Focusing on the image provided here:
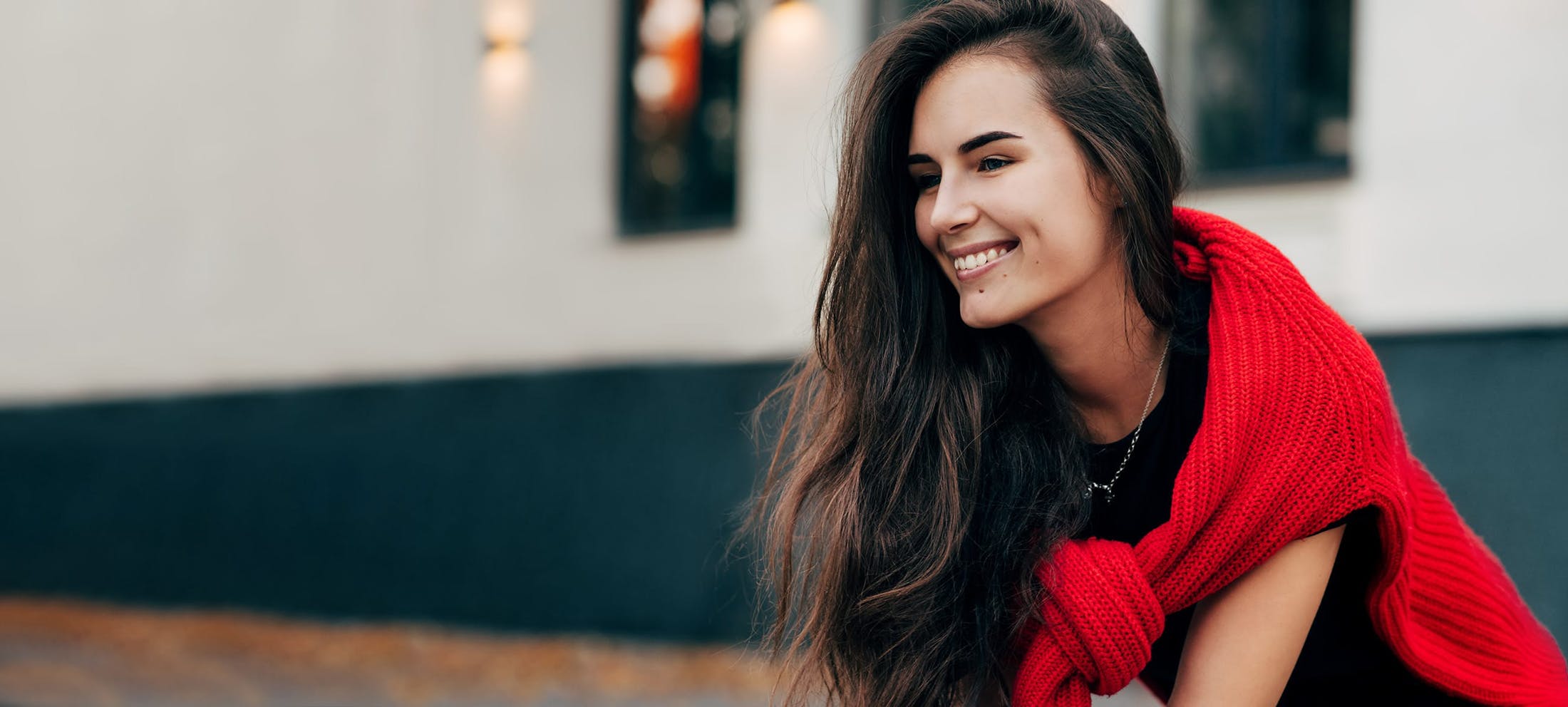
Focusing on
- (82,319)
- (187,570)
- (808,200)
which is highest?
(808,200)

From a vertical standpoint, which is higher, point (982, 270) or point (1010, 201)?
point (1010, 201)

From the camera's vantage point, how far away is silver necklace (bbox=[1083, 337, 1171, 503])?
2520 mm

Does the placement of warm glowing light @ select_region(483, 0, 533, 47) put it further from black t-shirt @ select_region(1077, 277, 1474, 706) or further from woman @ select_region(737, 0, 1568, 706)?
black t-shirt @ select_region(1077, 277, 1474, 706)

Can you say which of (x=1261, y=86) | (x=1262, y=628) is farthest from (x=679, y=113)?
(x=1262, y=628)

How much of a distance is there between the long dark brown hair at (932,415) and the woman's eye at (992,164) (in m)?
0.11

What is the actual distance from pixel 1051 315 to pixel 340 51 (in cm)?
857

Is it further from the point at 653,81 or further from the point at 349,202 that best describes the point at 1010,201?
the point at 349,202

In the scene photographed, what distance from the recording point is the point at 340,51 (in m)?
10.2

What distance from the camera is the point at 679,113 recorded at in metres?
8.86

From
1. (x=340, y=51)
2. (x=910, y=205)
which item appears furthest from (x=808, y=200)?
(x=910, y=205)

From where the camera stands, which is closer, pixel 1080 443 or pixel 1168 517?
pixel 1168 517

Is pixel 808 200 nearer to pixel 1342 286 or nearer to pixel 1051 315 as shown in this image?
pixel 1342 286

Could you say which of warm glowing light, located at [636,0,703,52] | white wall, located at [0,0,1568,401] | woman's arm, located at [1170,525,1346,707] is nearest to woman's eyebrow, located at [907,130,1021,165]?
woman's arm, located at [1170,525,1346,707]

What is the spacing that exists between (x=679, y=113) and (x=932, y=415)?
6375 millimetres
